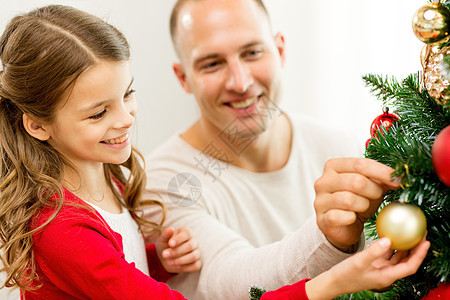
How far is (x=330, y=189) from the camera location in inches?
27.1

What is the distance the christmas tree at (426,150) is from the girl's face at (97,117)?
40cm

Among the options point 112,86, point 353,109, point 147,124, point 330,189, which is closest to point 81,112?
point 112,86

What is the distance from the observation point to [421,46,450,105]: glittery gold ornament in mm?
592

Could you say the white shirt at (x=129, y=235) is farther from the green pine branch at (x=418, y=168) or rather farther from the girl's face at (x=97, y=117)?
the green pine branch at (x=418, y=168)

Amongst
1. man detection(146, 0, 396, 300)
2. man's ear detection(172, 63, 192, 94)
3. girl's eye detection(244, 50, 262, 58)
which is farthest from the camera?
man's ear detection(172, 63, 192, 94)

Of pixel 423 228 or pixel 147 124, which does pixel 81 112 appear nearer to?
pixel 423 228

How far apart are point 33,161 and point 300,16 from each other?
1602 mm

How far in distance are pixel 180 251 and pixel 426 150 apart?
60cm

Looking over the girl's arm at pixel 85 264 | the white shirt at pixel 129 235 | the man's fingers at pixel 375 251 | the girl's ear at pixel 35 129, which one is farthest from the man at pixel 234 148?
the man's fingers at pixel 375 251

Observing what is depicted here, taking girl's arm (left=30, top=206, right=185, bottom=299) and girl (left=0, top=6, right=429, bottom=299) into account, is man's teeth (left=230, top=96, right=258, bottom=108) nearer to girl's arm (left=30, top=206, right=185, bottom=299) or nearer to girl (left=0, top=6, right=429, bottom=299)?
girl (left=0, top=6, right=429, bottom=299)

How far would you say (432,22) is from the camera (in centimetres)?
62

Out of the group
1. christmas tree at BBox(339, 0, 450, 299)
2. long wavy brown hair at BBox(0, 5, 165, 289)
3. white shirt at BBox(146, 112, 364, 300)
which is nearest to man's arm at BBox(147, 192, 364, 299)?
white shirt at BBox(146, 112, 364, 300)

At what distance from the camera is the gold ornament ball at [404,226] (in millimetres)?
571

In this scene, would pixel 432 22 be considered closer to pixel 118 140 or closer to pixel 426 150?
pixel 426 150
